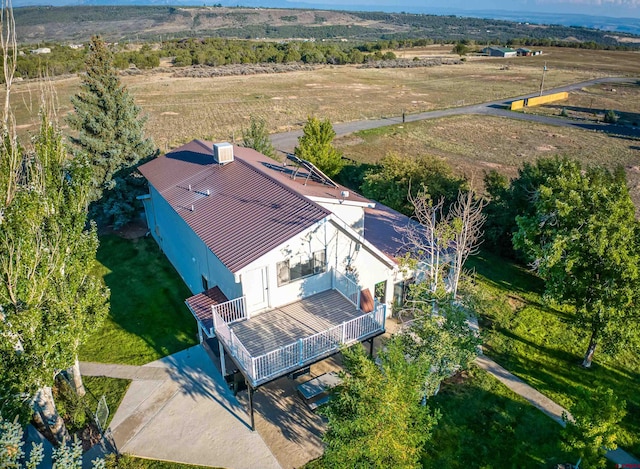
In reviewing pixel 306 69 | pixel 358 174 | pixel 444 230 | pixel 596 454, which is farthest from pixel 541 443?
pixel 306 69

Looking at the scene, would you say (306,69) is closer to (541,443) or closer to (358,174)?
(358,174)

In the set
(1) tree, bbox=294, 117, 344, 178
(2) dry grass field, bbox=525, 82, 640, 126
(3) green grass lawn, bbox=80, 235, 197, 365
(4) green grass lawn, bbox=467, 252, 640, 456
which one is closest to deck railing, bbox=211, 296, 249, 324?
(3) green grass lawn, bbox=80, 235, 197, 365

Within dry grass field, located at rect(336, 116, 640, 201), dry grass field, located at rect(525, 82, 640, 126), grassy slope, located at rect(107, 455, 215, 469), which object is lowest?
grassy slope, located at rect(107, 455, 215, 469)

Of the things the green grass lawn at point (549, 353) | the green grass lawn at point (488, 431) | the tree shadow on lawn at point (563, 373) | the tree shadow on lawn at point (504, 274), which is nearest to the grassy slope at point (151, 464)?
the green grass lawn at point (488, 431)

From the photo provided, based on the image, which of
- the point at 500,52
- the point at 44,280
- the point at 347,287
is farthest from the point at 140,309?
the point at 500,52

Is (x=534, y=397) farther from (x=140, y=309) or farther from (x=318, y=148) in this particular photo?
(x=318, y=148)

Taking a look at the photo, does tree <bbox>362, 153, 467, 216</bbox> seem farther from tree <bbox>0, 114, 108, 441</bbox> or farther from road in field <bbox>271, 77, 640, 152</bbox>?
road in field <bbox>271, 77, 640, 152</bbox>
